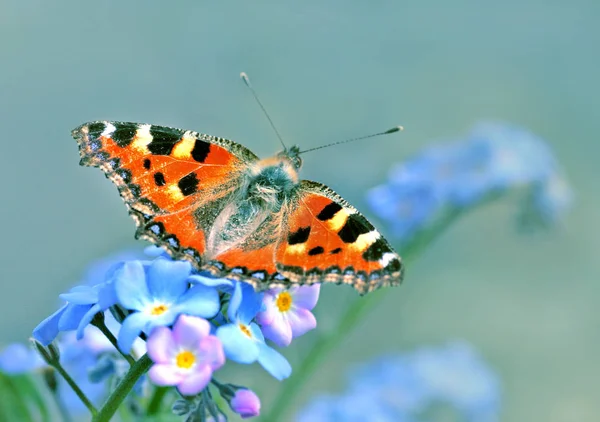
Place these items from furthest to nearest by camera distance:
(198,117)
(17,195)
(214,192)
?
(198,117)
(17,195)
(214,192)

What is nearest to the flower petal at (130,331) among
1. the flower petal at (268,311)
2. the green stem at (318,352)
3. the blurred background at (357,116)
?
the flower petal at (268,311)

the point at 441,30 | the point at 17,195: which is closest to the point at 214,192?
the point at 17,195

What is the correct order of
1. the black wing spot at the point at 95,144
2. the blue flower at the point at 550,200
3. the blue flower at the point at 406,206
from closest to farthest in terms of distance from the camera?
the black wing spot at the point at 95,144, the blue flower at the point at 406,206, the blue flower at the point at 550,200

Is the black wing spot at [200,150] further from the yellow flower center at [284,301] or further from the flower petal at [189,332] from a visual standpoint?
the flower petal at [189,332]

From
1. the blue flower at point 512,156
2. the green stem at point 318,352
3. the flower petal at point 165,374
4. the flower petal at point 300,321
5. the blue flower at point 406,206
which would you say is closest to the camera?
the flower petal at point 165,374

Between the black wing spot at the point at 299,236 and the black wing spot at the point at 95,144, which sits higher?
the black wing spot at the point at 95,144

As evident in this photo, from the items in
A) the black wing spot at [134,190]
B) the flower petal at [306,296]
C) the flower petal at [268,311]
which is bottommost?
the flower petal at [306,296]

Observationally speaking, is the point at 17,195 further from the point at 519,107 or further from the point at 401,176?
the point at 519,107

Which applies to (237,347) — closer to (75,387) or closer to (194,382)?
(194,382)
